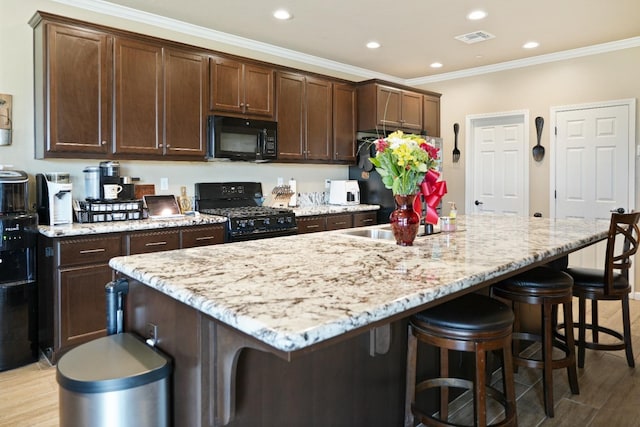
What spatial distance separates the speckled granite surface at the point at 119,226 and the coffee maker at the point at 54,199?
8 centimetres

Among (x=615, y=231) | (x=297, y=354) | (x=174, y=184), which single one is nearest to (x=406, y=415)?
(x=297, y=354)

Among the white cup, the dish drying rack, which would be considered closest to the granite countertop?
the dish drying rack

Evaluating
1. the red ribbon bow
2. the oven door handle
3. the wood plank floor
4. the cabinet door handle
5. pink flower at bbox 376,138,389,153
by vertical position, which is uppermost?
the oven door handle

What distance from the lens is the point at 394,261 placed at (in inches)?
71.6

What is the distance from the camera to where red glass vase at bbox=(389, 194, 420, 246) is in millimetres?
2211

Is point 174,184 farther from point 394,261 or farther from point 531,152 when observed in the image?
point 531,152

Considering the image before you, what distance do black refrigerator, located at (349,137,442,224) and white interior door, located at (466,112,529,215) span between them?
61 cm

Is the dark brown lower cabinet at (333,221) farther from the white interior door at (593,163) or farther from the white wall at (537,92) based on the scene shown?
the white interior door at (593,163)

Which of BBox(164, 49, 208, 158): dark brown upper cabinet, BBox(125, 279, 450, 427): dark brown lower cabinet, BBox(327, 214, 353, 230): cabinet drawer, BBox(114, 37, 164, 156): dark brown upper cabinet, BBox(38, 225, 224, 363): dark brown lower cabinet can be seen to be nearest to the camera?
BBox(125, 279, 450, 427): dark brown lower cabinet

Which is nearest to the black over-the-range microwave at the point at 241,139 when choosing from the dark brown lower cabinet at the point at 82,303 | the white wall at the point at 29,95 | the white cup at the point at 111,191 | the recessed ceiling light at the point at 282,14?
the white wall at the point at 29,95

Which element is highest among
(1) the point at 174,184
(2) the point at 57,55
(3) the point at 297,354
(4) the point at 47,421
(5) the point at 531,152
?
(2) the point at 57,55

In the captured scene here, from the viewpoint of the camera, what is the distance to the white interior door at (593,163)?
15.6 ft

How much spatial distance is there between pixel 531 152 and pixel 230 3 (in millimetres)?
3789

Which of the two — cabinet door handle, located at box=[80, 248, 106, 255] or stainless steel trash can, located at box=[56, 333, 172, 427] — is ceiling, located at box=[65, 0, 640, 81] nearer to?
cabinet door handle, located at box=[80, 248, 106, 255]
